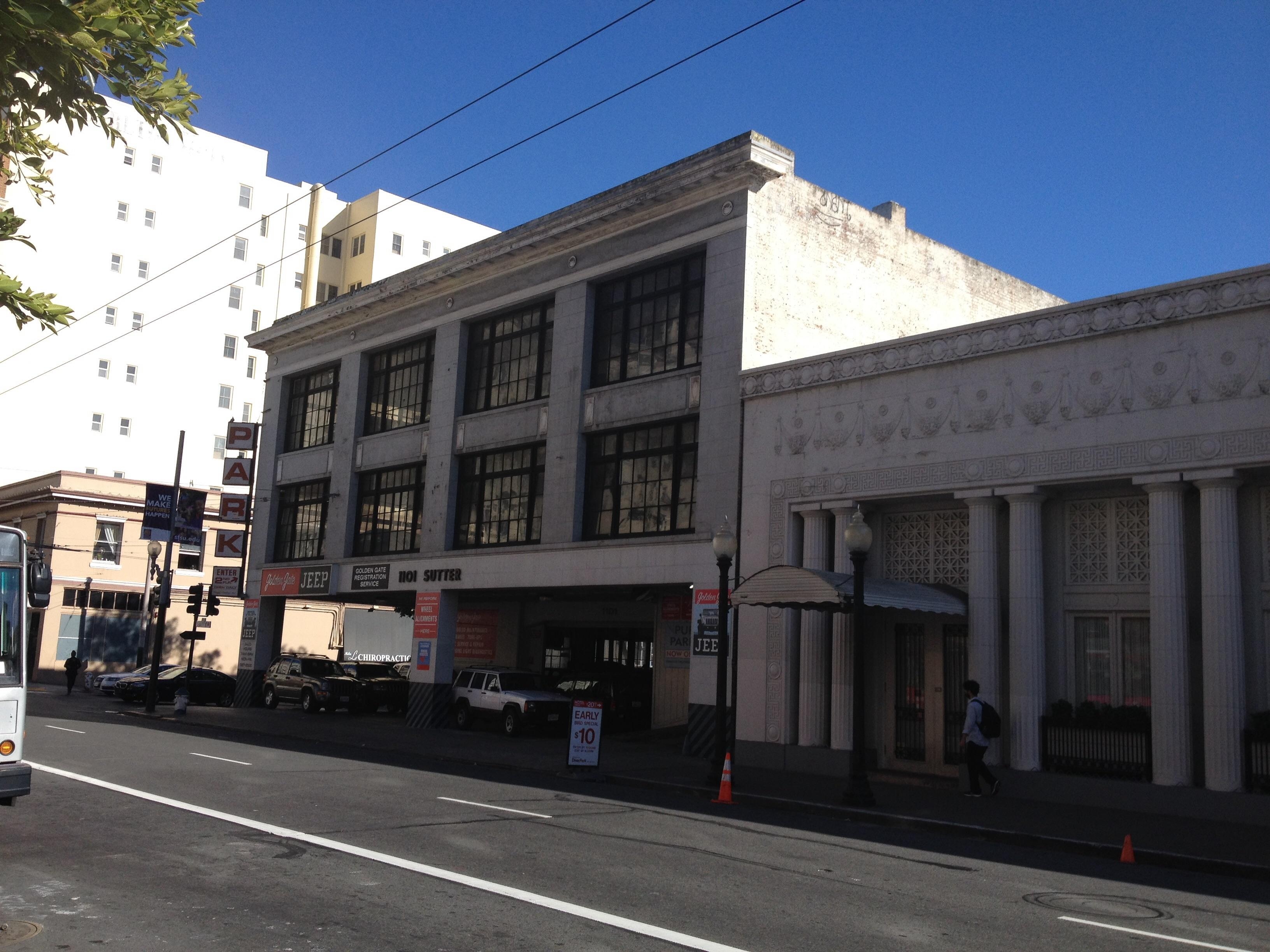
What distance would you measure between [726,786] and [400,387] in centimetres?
2199

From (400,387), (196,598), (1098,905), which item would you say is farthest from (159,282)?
(1098,905)

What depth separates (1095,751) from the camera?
17953 mm

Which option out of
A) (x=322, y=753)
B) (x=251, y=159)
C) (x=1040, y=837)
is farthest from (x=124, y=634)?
(x=1040, y=837)

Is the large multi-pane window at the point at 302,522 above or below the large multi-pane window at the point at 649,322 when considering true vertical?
below

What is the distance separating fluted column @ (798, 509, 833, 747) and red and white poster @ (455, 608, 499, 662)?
17810mm

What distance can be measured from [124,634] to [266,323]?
22.7 meters

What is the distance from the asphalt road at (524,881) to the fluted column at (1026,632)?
15.7 feet

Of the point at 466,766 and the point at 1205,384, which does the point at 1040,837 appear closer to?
the point at 1205,384

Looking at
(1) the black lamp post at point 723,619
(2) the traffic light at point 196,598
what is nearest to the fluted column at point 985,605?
(1) the black lamp post at point 723,619

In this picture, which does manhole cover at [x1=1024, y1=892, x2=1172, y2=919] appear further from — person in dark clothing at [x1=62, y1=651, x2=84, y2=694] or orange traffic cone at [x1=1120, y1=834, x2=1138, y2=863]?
person in dark clothing at [x1=62, y1=651, x2=84, y2=694]

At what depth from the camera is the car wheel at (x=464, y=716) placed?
31500 millimetres

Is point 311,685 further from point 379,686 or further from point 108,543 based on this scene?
point 108,543

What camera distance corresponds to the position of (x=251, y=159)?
70.6 meters

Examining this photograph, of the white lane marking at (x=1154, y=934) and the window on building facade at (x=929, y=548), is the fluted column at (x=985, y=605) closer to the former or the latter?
the window on building facade at (x=929, y=548)
